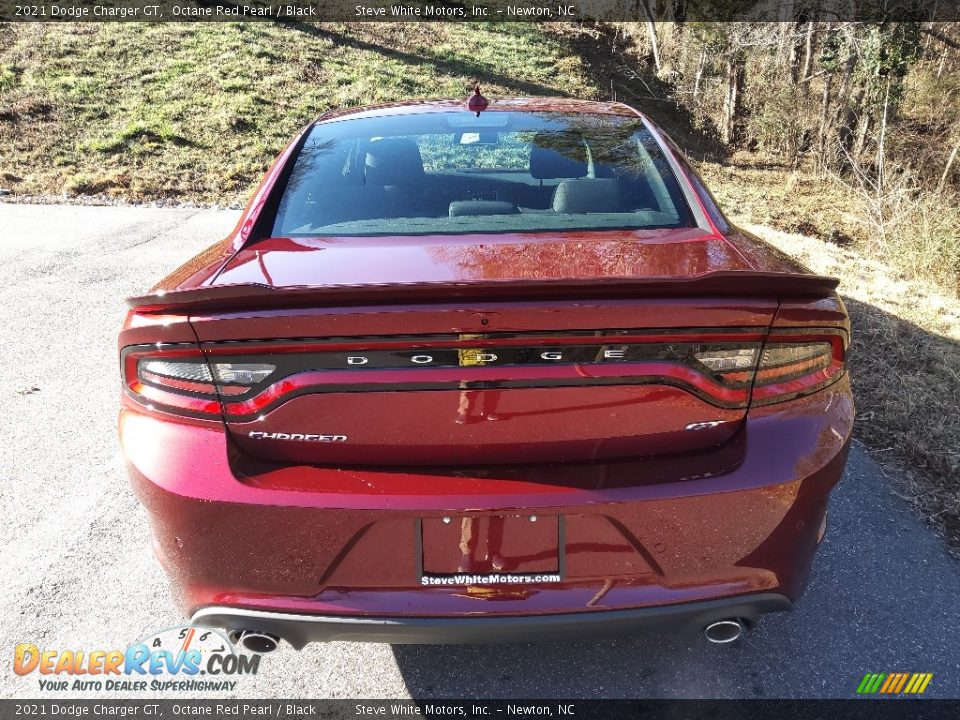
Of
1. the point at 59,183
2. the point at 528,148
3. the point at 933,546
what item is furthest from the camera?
the point at 59,183

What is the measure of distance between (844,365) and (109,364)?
429 centimetres

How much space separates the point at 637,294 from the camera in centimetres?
158

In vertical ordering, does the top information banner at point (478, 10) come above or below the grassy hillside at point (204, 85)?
above

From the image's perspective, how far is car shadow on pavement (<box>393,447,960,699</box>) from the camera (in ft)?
6.81

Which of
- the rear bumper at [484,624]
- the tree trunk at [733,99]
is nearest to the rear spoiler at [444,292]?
the rear bumper at [484,624]

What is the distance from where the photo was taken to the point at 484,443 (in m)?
1.62

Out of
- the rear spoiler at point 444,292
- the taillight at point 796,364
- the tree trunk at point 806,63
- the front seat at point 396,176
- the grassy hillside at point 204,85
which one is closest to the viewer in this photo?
the rear spoiler at point 444,292

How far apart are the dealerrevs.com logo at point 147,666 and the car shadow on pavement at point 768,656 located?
1.85ft

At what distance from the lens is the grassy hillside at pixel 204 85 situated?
41.0 feet

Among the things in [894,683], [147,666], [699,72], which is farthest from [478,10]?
[894,683]

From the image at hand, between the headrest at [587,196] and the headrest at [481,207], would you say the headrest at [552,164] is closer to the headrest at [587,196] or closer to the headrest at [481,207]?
the headrest at [587,196]

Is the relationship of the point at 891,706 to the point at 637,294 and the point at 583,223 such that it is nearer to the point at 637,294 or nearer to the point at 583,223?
the point at 637,294

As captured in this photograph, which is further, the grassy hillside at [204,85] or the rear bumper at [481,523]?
the grassy hillside at [204,85]

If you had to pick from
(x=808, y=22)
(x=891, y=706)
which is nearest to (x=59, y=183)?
(x=891, y=706)
